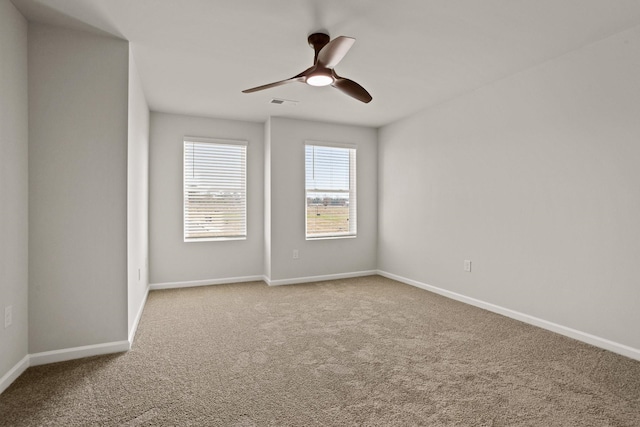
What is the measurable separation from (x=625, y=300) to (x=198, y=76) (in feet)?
13.8

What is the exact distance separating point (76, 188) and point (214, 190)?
2444mm

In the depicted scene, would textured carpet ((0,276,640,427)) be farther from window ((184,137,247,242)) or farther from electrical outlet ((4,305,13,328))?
window ((184,137,247,242))

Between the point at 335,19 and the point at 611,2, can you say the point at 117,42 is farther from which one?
the point at 611,2

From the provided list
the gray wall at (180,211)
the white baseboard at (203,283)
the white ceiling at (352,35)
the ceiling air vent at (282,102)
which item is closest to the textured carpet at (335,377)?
the white baseboard at (203,283)

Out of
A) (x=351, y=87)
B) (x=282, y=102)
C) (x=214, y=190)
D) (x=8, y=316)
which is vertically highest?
(x=282, y=102)

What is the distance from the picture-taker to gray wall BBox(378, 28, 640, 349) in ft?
8.48

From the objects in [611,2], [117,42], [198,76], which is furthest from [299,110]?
[611,2]

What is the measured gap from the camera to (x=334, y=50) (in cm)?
228

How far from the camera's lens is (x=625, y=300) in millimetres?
2574

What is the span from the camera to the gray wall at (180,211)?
182 inches

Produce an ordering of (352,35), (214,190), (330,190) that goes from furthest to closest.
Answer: (330,190)
(214,190)
(352,35)

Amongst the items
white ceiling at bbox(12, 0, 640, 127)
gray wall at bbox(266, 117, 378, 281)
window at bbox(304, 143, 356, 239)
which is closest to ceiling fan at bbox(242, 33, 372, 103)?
white ceiling at bbox(12, 0, 640, 127)

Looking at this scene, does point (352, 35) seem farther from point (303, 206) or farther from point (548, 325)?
point (548, 325)

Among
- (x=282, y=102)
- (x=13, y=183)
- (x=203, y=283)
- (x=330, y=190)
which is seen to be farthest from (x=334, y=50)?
(x=203, y=283)
